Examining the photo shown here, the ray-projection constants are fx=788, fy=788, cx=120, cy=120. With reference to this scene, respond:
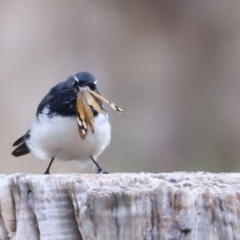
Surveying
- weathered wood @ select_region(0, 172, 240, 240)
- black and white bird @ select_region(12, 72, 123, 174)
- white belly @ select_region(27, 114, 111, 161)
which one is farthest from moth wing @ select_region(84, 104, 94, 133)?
weathered wood @ select_region(0, 172, 240, 240)

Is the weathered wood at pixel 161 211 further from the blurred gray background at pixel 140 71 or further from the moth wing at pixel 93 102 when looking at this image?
the blurred gray background at pixel 140 71

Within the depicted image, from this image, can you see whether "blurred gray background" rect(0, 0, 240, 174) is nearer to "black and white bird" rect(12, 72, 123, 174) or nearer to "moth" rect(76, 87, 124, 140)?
"black and white bird" rect(12, 72, 123, 174)

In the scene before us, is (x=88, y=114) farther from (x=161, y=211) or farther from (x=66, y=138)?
(x=161, y=211)

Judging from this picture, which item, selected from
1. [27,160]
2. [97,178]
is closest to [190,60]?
[27,160]

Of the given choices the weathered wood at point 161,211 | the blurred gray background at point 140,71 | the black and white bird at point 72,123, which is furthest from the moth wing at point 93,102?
the blurred gray background at point 140,71

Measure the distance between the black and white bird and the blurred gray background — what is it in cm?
272

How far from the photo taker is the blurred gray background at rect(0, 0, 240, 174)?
7.58 metres

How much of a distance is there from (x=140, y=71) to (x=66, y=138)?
4.24 m

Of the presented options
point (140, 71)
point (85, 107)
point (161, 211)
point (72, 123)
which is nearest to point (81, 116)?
point (85, 107)

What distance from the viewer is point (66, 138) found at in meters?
4.10

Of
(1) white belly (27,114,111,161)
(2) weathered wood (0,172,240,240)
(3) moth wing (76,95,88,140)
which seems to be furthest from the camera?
(1) white belly (27,114,111,161)

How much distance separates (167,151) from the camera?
26.0ft

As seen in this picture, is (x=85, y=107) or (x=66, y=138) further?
(x=66, y=138)

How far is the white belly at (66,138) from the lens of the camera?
13.4 ft
